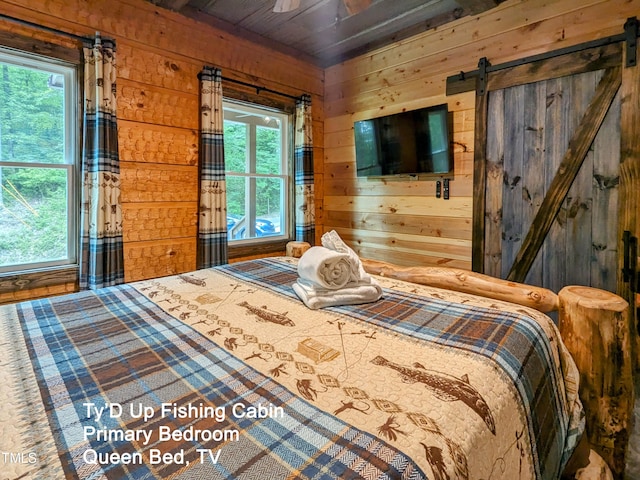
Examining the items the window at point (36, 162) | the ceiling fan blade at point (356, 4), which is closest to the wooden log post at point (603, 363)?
the ceiling fan blade at point (356, 4)

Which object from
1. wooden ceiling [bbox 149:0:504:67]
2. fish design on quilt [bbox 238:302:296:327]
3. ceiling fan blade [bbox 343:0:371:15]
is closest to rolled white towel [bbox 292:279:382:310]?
fish design on quilt [bbox 238:302:296:327]

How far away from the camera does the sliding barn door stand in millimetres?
2156

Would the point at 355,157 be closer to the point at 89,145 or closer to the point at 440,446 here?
the point at 89,145

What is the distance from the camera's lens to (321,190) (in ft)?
12.6

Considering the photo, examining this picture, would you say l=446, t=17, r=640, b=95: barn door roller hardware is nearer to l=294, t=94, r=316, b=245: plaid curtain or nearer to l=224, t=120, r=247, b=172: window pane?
l=294, t=94, r=316, b=245: plaid curtain

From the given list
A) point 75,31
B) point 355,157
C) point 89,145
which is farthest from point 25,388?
point 355,157

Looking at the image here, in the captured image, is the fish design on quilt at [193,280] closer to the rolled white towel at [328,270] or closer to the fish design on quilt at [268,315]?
the fish design on quilt at [268,315]

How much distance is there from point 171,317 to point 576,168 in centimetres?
251

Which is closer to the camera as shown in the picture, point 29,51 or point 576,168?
point 29,51

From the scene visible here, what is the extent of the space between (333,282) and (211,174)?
186cm

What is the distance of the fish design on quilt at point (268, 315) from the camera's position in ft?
3.87

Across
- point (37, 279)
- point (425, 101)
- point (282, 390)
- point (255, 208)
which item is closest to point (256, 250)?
point (255, 208)

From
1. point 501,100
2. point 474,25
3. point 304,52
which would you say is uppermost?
point 304,52

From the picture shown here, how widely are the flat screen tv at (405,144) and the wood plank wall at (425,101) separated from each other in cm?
12
